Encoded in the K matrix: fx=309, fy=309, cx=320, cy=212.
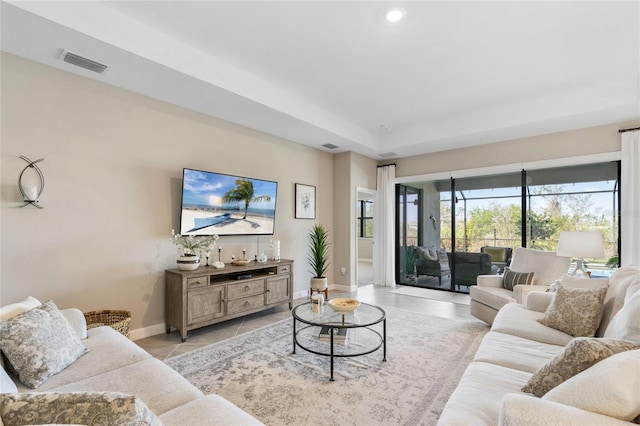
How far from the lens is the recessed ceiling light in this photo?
2.43 metres

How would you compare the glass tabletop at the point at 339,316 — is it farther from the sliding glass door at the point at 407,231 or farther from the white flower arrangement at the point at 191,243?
the sliding glass door at the point at 407,231

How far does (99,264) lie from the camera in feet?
10.3

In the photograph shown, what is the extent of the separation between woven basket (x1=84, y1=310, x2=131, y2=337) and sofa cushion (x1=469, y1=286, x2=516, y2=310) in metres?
3.90

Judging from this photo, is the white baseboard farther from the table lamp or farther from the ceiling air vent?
the table lamp

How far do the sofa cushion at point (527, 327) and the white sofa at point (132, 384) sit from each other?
203 centimetres

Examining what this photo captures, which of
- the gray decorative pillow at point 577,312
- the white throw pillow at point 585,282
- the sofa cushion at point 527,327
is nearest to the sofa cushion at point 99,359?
the sofa cushion at point 527,327

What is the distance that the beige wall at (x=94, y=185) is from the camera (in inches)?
106

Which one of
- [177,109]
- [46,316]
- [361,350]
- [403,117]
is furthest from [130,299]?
[403,117]

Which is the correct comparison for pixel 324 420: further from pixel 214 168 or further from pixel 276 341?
pixel 214 168

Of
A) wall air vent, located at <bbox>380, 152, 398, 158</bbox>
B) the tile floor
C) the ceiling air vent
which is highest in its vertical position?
the ceiling air vent

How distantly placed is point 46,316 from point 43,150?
1.71m

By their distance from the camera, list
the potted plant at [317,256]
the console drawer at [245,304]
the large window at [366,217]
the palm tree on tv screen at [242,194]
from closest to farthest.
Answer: the console drawer at [245,304] < the palm tree on tv screen at [242,194] < the potted plant at [317,256] < the large window at [366,217]

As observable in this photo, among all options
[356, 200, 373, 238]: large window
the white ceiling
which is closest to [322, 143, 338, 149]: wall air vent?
the white ceiling

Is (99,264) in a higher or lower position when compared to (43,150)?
lower
